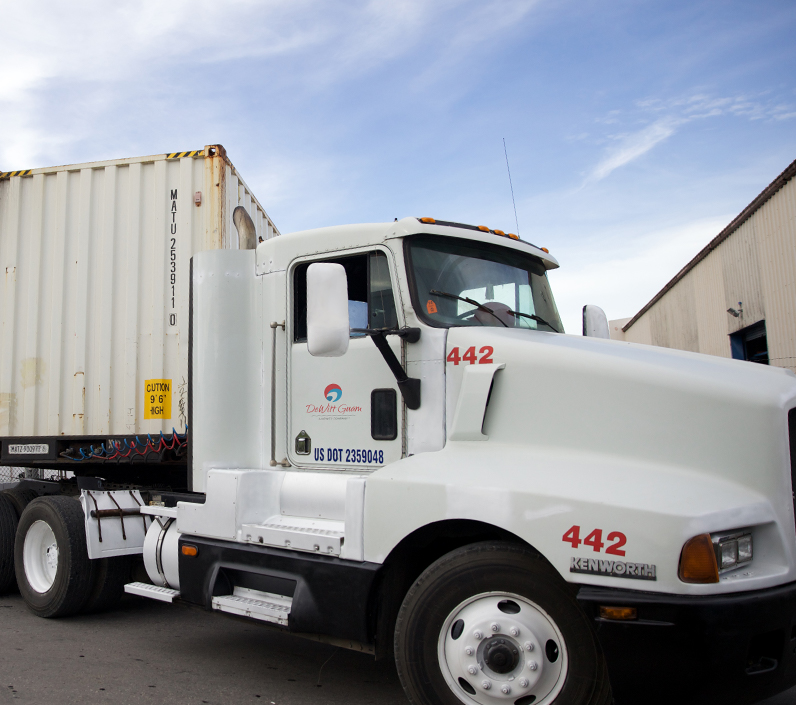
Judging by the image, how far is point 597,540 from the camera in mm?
2938

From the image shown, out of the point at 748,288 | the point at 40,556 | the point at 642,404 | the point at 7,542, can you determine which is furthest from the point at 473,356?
the point at 748,288

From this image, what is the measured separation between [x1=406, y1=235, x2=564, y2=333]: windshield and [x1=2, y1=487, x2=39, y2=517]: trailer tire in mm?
4601

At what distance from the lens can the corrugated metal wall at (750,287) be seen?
13.2 metres

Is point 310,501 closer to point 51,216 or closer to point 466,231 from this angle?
point 466,231

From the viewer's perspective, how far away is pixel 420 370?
12.9 feet

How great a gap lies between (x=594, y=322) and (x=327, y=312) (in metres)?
2.36

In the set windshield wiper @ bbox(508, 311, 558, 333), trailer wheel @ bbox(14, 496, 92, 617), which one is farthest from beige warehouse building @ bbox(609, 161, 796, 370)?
→ trailer wheel @ bbox(14, 496, 92, 617)

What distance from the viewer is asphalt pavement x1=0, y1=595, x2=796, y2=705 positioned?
4.10 meters

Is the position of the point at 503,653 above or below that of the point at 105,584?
above

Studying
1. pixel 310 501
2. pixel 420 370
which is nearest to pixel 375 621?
pixel 310 501

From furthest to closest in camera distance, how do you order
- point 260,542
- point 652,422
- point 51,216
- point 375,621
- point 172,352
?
point 51,216 → point 172,352 → point 260,542 → point 375,621 → point 652,422

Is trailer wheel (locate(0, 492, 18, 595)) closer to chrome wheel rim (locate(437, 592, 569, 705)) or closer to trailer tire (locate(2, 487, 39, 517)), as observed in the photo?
trailer tire (locate(2, 487, 39, 517))

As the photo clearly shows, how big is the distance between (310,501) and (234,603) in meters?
0.72

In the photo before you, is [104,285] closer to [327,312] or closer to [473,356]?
[327,312]
